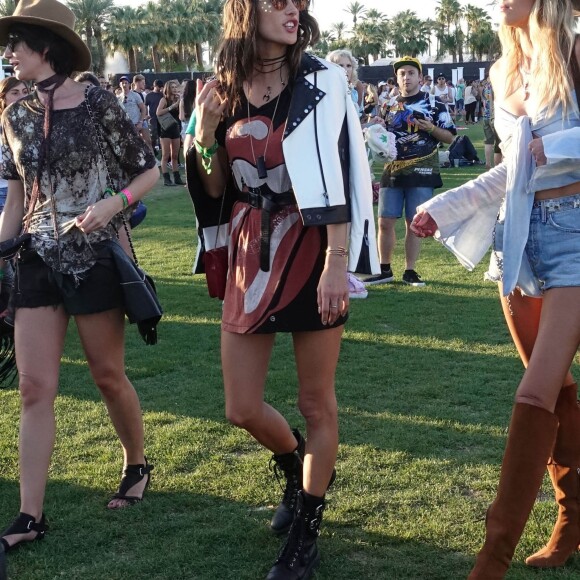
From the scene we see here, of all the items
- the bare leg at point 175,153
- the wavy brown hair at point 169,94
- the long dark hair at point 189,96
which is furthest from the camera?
the bare leg at point 175,153

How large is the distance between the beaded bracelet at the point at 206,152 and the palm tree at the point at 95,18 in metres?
68.7

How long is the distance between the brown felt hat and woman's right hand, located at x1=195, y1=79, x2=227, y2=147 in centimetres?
74

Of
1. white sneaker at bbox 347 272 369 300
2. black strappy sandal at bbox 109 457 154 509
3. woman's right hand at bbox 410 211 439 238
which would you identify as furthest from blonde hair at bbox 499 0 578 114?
white sneaker at bbox 347 272 369 300

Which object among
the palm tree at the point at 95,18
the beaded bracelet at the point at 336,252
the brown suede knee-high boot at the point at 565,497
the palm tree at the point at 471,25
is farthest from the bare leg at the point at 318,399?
the palm tree at the point at 471,25

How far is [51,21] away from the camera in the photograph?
3744mm

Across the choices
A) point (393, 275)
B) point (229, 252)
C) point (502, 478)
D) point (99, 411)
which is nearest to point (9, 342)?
point (99, 411)

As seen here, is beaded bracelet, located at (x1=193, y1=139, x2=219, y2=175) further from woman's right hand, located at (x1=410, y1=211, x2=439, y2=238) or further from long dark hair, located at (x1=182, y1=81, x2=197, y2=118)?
woman's right hand, located at (x1=410, y1=211, x2=439, y2=238)

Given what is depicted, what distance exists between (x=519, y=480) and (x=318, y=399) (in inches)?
30.1

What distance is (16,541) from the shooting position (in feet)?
12.2

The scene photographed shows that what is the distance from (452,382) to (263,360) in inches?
107

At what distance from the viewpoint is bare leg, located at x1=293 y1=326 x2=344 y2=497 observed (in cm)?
336

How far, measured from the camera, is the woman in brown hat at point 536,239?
3094 millimetres

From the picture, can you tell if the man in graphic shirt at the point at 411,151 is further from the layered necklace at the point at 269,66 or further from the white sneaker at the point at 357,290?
the layered necklace at the point at 269,66

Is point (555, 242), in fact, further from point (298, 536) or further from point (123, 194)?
point (123, 194)
